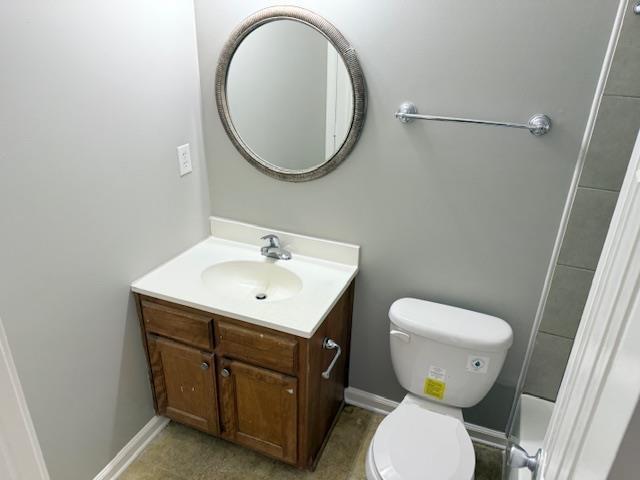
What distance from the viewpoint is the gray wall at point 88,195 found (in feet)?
4.18

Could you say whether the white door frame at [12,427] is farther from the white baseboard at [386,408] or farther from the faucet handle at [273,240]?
the white baseboard at [386,408]

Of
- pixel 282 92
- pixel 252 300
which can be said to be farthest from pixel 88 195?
pixel 282 92

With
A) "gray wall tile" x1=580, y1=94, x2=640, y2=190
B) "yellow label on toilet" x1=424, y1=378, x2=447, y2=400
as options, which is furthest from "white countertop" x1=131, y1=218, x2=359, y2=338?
"gray wall tile" x1=580, y1=94, x2=640, y2=190

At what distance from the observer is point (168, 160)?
1.82 metres

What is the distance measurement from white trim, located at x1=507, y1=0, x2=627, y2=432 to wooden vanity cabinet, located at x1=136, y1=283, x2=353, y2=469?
2.41 feet

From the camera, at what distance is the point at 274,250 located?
6.48 ft

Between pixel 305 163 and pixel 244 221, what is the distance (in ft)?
1.40

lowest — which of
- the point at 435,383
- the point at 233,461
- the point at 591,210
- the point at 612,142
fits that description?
the point at 233,461

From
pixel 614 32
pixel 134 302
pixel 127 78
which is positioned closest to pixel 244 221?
pixel 134 302

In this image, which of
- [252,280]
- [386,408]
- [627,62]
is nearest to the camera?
[627,62]

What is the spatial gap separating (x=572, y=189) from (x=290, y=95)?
1.07 metres

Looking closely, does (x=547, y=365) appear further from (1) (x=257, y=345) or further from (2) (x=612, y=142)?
(1) (x=257, y=345)

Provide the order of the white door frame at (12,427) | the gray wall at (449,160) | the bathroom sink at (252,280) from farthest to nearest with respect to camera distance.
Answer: the bathroom sink at (252,280) → the gray wall at (449,160) → the white door frame at (12,427)

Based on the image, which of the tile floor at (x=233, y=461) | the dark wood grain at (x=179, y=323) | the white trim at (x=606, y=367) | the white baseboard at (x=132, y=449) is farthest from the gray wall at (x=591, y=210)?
the white baseboard at (x=132, y=449)
